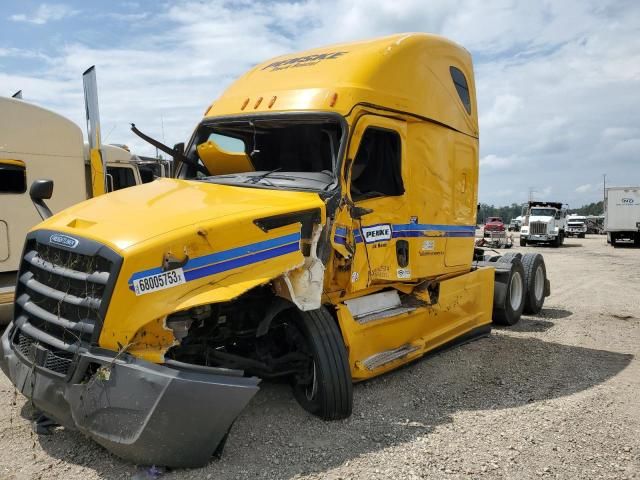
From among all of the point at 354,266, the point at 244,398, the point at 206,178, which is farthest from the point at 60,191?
the point at 244,398

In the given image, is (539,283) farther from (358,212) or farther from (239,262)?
(239,262)

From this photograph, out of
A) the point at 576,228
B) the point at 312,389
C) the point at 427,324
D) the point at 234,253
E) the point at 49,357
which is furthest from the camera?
the point at 576,228

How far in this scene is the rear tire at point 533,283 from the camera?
9438mm

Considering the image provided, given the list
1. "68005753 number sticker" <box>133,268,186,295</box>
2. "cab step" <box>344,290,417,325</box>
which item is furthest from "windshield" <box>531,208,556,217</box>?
"68005753 number sticker" <box>133,268,186,295</box>

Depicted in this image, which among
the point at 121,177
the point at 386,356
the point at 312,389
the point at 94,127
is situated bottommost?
the point at 312,389

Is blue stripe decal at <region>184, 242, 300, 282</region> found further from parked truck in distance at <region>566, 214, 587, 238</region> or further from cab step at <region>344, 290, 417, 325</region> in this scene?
parked truck in distance at <region>566, 214, 587, 238</region>

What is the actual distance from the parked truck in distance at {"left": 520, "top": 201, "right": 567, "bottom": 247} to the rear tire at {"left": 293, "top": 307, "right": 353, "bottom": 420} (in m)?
30.0

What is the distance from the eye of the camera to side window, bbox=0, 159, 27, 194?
314 inches

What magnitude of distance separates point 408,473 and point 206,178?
331 cm

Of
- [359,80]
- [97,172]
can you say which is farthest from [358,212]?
[97,172]

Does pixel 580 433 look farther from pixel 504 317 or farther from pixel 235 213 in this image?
pixel 504 317

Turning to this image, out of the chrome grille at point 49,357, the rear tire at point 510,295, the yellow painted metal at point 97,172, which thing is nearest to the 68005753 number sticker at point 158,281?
the chrome grille at point 49,357

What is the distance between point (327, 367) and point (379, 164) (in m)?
2.24

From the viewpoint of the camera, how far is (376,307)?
18.9 feet
